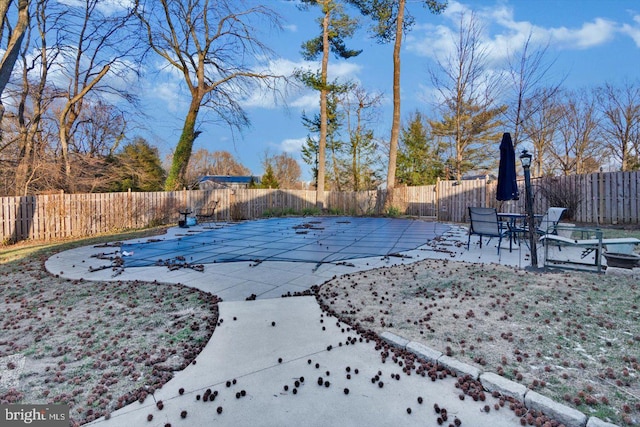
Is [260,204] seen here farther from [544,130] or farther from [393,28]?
[544,130]

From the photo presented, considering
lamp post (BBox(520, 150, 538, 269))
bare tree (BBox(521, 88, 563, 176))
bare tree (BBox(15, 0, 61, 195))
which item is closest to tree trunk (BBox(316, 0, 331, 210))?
bare tree (BBox(521, 88, 563, 176))

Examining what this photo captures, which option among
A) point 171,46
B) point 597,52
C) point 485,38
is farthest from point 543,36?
point 171,46

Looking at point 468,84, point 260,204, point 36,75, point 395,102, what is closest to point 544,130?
point 468,84

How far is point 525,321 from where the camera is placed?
2352mm

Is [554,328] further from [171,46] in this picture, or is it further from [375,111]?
[375,111]

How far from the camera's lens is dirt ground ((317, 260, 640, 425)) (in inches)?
62.7

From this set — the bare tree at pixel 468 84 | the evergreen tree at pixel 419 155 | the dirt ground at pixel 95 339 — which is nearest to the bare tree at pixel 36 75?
the dirt ground at pixel 95 339

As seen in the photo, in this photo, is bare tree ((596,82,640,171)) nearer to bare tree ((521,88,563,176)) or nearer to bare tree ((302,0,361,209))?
bare tree ((521,88,563,176))

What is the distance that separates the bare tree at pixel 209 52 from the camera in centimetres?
1270

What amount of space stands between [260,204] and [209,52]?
274 inches

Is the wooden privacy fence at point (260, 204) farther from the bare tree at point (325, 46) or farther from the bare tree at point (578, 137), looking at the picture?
the bare tree at point (578, 137)

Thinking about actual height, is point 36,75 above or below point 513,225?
above

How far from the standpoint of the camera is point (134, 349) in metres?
2.04

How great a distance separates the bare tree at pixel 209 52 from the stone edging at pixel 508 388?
1319 centimetres
